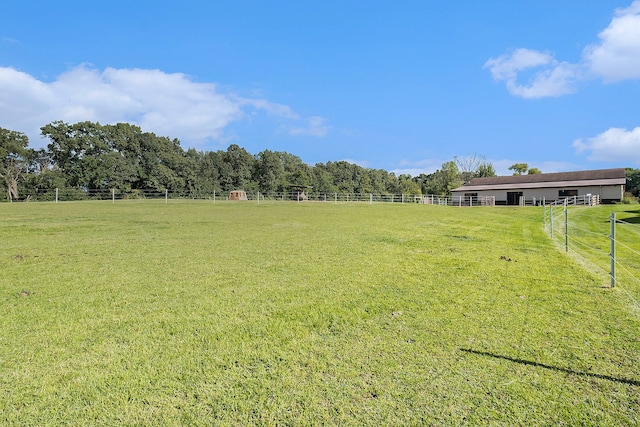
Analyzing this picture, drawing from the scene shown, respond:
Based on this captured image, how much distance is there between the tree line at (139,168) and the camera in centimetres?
4053

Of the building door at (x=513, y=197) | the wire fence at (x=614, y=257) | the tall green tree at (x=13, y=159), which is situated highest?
the tall green tree at (x=13, y=159)

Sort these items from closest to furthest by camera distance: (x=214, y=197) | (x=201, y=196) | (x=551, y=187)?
(x=214, y=197)
(x=551, y=187)
(x=201, y=196)

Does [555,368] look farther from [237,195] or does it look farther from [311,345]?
[237,195]

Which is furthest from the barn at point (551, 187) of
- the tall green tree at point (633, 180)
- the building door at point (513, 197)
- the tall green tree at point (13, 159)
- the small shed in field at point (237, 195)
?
the tall green tree at point (13, 159)

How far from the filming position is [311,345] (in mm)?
2617

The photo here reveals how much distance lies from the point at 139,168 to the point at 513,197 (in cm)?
4885

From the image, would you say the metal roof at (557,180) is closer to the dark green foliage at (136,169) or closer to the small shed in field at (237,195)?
the dark green foliage at (136,169)

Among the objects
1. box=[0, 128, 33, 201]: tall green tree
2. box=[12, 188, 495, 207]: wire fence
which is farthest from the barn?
box=[0, 128, 33, 201]: tall green tree

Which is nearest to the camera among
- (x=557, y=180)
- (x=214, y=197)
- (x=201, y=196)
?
(x=214, y=197)

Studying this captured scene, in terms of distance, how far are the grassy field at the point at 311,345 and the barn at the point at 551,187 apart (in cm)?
3488

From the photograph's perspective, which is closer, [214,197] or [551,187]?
[214,197]

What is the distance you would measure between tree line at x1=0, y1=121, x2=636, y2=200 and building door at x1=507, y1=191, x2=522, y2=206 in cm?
1095

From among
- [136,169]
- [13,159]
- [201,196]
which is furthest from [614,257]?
[13,159]

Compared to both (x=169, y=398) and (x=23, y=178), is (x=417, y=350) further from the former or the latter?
(x=23, y=178)
